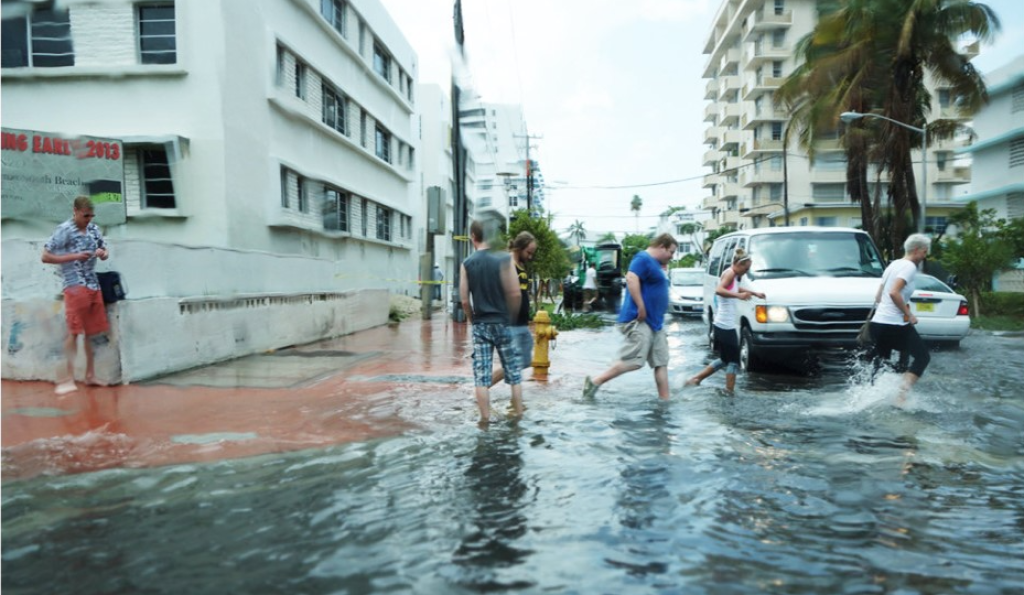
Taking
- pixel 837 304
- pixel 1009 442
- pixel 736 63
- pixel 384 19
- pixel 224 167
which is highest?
pixel 736 63

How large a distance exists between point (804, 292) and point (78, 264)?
833 cm

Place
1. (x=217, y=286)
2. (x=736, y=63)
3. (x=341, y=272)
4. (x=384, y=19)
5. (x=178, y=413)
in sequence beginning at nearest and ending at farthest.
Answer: (x=178, y=413)
(x=217, y=286)
(x=341, y=272)
(x=384, y=19)
(x=736, y=63)

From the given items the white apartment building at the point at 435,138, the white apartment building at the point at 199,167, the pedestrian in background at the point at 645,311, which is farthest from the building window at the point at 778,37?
the pedestrian in background at the point at 645,311

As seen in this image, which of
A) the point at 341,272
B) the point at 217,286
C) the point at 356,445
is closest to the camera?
the point at 356,445

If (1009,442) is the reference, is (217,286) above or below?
above

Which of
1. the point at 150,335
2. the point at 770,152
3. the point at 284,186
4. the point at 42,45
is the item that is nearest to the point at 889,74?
the point at 284,186

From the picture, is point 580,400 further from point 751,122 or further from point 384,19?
point 751,122

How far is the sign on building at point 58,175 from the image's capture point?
1129 cm

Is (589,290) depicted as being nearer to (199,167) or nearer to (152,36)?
(199,167)

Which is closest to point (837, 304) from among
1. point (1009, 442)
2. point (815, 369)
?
point (815, 369)

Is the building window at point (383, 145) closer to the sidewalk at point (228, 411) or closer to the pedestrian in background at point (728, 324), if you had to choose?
the sidewalk at point (228, 411)

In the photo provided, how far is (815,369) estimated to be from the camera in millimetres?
11297

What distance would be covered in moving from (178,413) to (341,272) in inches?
598

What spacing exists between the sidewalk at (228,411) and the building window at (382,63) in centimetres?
1844
